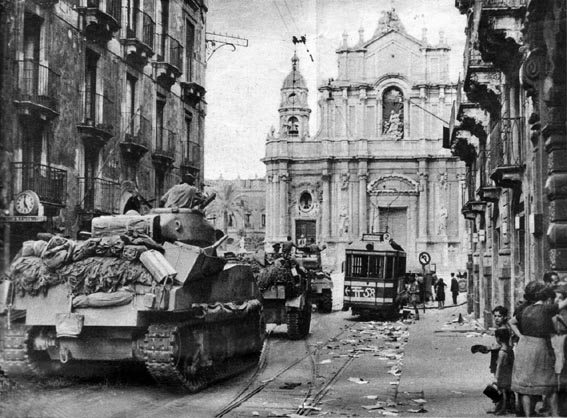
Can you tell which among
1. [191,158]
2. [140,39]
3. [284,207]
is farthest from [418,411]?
[284,207]

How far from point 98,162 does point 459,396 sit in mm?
9263

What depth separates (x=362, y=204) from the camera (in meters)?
51.1

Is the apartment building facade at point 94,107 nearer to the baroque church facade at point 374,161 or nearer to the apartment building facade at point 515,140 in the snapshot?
the apartment building facade at point 515,140

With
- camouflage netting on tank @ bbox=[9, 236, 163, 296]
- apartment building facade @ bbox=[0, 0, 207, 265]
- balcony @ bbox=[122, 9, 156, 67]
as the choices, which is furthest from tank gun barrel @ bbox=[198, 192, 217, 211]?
balcony @ bbox=[122, 9, 156, 67]

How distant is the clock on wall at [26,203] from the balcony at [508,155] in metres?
8.50

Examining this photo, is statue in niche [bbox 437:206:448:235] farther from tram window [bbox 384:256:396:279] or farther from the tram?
tram window [bbox 384:256:396:279]

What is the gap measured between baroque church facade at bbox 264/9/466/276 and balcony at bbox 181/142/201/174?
90.1 ft

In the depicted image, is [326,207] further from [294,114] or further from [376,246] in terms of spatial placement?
[376,246]

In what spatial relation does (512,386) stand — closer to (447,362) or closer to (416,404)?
(416,404)

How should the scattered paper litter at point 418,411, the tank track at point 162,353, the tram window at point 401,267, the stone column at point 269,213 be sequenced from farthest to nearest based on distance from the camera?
the stone column at point 269,213, the tram window at point 401,267, the tank track at point 162,353, the scattered paper litter at point 418,411

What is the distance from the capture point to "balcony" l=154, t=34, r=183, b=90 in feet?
60.9

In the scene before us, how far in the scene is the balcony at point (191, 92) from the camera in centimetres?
1998

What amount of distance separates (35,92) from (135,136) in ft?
13.4

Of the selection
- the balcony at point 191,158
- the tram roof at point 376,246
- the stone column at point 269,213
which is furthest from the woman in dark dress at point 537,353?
the stone column at point 269,213
